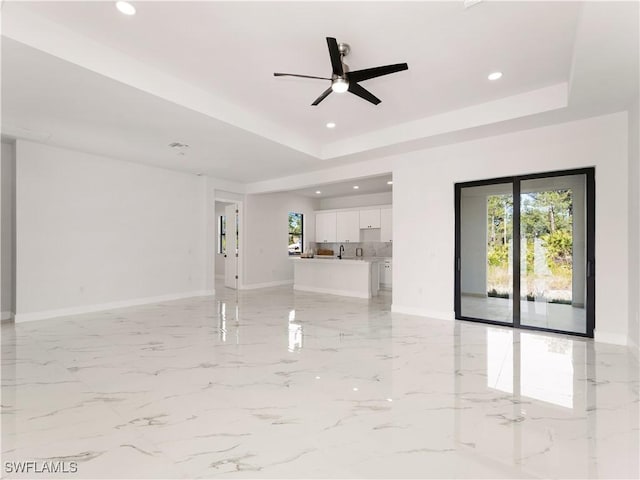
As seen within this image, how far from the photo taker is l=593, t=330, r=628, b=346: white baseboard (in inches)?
152

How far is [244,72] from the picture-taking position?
3445mm

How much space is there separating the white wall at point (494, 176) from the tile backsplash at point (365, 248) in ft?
13.2

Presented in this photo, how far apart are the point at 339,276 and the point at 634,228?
5277 mm

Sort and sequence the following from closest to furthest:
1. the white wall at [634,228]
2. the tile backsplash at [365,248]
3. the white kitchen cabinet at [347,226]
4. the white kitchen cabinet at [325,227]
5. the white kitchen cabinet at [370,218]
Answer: the white wall at [634,228] → the white kitchen cabinet at [370,218] → the tile backsplash at [365,248] → the white kitchen cabinet at [347,226] → the white kitchen cabinet at [325,227]

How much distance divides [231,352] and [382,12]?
357 cm

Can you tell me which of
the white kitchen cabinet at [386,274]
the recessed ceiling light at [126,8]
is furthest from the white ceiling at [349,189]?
the recessed ceiling light at [126,8]

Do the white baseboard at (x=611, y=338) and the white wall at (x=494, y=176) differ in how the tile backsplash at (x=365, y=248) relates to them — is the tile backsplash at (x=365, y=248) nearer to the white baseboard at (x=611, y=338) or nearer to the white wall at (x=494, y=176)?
the white wall at (x=494, y=176)

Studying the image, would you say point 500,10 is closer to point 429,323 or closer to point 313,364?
point 313,364

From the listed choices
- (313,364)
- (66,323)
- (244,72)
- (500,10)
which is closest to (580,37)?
(500,10)

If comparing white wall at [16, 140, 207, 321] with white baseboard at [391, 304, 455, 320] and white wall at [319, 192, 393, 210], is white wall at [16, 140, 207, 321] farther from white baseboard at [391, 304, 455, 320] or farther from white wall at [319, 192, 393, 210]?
white baseboard at [391, 304, 455, 320]

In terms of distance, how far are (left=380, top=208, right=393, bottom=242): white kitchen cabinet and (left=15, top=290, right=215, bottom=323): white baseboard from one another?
497cm

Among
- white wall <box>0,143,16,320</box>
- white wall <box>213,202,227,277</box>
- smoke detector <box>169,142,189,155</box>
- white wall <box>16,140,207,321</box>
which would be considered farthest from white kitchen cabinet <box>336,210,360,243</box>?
white wall <box>0,143,16,320</box>

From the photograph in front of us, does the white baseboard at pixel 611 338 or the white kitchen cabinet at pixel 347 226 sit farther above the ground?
the white kitchen cabinet at pixel 347 226

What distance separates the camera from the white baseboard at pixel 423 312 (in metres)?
5.19
